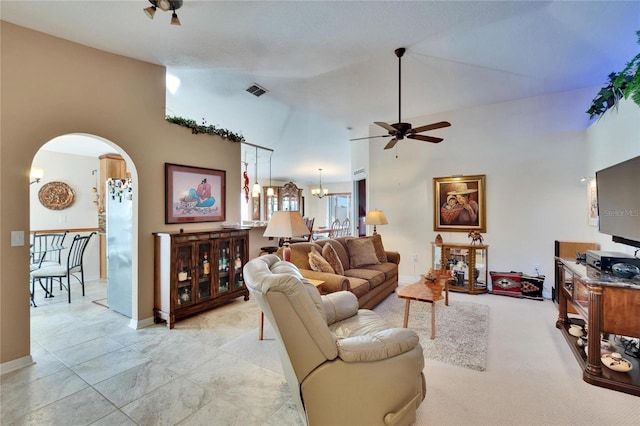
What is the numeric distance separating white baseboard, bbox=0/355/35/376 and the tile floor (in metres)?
0.07

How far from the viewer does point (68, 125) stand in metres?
2.74

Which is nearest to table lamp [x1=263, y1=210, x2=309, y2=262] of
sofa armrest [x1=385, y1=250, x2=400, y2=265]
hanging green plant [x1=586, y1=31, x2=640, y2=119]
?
sofa armrest [x1=385, y1=250, x2=400, y2=265]

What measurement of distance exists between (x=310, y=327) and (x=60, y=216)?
19.7 ft

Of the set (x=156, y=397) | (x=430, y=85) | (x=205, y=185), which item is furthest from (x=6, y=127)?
(x=430, y=85)

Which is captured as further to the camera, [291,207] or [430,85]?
[291,207]

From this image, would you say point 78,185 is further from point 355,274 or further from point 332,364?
point 332,364

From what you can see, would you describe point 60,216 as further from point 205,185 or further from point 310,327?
point 310,327

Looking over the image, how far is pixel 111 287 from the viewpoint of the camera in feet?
12.4

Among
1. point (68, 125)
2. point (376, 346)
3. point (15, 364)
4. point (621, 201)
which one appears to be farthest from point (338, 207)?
point (376, 346)

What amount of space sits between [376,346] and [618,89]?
3746mm

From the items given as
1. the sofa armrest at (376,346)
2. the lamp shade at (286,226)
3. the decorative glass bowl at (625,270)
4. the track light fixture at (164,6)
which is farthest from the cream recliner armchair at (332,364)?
the track light fixture at (164,6)

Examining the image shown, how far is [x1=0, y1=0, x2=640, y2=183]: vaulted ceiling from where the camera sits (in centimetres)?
244

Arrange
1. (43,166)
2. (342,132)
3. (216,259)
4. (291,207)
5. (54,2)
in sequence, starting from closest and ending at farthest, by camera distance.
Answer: (54,2)
(216,259)
(43,166)
(342,132)
(291,207)

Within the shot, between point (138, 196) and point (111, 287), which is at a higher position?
point (138, 196)
